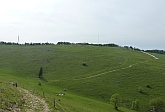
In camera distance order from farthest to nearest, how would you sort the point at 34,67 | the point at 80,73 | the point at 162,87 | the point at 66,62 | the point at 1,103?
1. the point at 66,62
2. the point at 34,67
3. the point at 80,73
4. the point at 162,87
5. the point at 1,103

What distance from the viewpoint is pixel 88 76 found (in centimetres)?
9394

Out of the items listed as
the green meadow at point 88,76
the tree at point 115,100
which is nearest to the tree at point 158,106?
the green meadow at point 88,76

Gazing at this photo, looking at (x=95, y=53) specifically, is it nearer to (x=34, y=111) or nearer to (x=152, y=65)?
(x=152, y=65)

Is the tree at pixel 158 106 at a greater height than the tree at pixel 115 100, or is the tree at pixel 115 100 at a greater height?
the tree at pixel 115 100

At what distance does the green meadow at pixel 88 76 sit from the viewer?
233 feet

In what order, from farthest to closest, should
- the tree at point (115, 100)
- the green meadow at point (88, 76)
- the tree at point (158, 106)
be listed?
the green meadow at point (88, 76), the tree at point (158, 106), the tree at point (115, 100)

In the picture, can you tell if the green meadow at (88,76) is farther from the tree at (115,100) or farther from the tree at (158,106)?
the tree at (158,106)

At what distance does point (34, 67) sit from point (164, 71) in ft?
188

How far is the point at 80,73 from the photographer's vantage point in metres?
98.4

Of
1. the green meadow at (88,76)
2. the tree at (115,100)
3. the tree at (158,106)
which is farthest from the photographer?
the green meadow at (88,76)

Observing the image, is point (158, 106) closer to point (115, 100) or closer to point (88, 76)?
point (115, 100)

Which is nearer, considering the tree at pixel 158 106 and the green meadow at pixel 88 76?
the tree at pixel 158 106

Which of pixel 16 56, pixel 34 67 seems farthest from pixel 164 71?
pixel 16 56

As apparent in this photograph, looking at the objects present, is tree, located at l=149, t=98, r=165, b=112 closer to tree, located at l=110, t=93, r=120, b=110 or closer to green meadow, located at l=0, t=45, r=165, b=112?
green meadow, located at l=0, t=45, r=165, b=112
